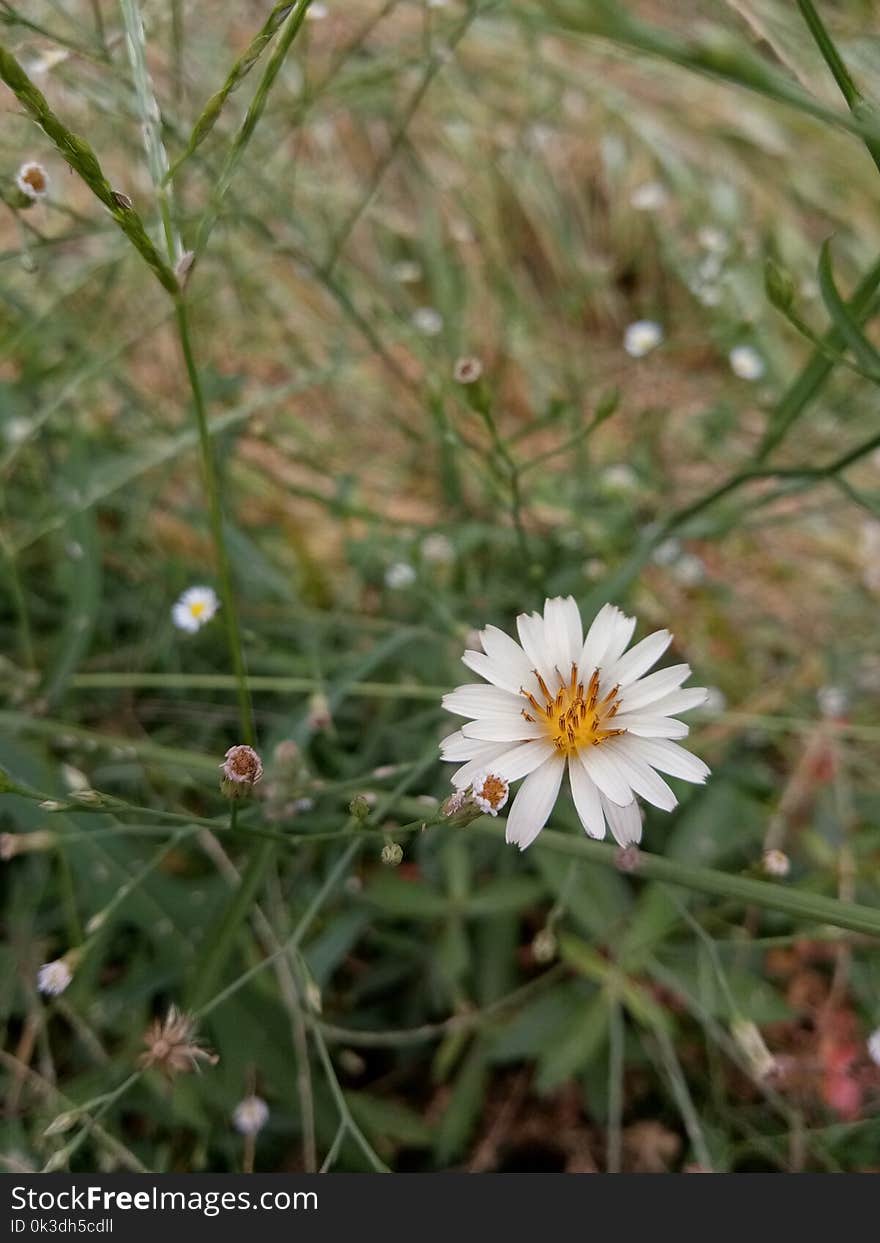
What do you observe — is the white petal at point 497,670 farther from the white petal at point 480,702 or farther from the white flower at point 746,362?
the white flower at point 746,362

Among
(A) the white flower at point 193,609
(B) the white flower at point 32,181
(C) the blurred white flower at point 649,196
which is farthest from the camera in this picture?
(C) the blurred white flower at point 649,196

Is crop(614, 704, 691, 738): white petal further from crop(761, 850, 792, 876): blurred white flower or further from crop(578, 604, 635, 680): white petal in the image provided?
crop(761, 850, 792, 876): blurred white flower

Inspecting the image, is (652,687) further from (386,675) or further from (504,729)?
(386,675)

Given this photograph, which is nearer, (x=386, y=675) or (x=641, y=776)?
(x=641, y=776)

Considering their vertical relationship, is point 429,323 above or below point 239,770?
above

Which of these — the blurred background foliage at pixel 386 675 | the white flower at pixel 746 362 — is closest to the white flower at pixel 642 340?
the blurred background foliage at pixel 386 675

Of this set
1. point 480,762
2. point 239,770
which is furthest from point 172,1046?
point 480,762

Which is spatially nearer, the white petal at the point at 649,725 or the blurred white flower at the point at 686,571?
the white petal at the point at 649,725
